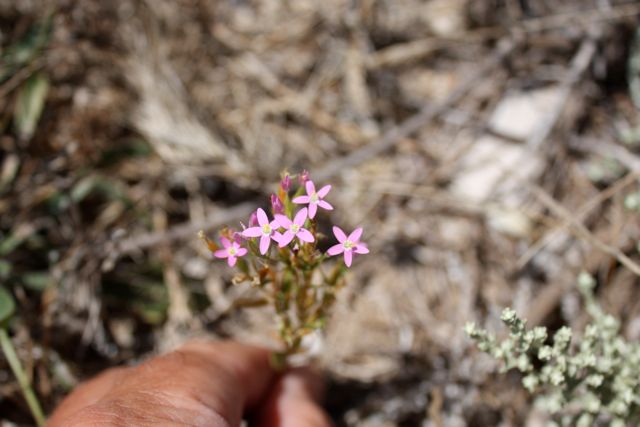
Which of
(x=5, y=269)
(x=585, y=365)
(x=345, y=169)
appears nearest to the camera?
(x=585, y=365)

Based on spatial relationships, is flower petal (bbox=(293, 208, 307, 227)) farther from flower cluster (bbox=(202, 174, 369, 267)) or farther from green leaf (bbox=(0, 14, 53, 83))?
green leaf (bbox=(0, 14, 53, 83))

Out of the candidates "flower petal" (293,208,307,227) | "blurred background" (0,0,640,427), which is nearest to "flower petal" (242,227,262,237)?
"flower petal" (293,208,307,227)

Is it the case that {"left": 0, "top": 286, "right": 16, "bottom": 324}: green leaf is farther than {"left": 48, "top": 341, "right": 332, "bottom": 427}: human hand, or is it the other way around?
{"left": 0, "top": 286, "right": 16, "bottom": 324}: green leaf

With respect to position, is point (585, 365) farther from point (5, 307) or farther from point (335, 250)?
point (5, 307)

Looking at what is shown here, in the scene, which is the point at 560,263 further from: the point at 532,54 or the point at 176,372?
the point at 176,372

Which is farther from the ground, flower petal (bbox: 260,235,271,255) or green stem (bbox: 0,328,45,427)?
flower petal (bbox: 260,235,271,255)

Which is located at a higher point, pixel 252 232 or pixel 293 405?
pixel 252 232

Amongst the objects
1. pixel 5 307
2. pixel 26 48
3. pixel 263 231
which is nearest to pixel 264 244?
pixel 263 231
